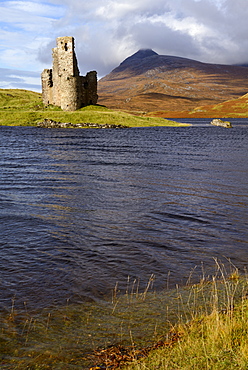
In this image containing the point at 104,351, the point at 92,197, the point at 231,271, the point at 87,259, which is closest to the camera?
the point at 104,351

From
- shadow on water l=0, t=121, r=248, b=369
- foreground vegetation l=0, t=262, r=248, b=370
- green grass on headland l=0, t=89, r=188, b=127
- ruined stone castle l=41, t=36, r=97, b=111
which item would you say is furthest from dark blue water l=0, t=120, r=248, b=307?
ruined stone castle l=41, t=36, r=97, b=111

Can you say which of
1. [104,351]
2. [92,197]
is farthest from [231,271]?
[92,197]

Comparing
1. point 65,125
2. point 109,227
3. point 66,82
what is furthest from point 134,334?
point 66,82

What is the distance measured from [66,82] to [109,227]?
79077mm

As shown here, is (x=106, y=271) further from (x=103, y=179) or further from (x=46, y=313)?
(x=103, y=179)

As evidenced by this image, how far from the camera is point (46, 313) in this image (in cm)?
770

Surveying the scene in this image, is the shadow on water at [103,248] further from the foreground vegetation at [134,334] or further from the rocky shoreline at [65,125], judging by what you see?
the rocky shoreline at [65,125]

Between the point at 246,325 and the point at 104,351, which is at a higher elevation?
the point at 246,325

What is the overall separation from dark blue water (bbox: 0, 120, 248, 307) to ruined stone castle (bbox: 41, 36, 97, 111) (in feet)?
211

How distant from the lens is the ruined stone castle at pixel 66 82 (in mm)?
84875

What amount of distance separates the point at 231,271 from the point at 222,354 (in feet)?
14.4

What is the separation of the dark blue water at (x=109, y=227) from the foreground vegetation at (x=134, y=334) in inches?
26.8

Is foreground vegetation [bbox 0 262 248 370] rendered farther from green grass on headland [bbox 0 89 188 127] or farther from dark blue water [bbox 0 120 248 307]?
green grass on headland [bbox 0 89 188 127]

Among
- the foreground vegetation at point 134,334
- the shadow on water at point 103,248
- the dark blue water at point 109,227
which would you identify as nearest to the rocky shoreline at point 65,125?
the dark blue water at point 109,227
